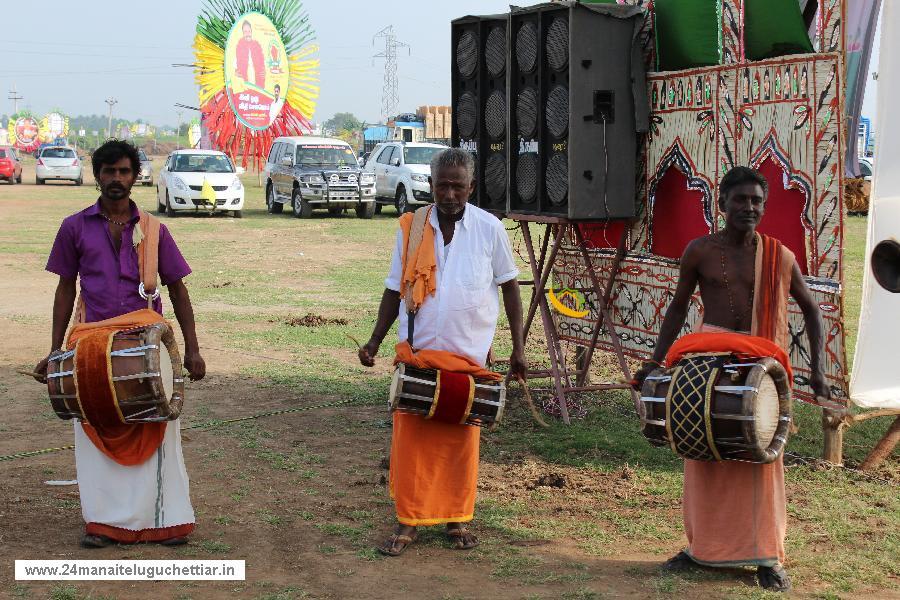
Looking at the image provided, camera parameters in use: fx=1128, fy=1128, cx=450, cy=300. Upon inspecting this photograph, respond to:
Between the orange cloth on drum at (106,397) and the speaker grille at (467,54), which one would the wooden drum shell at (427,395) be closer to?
the orange cloth on drum at (106,397)

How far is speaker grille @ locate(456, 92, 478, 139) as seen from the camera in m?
8.89

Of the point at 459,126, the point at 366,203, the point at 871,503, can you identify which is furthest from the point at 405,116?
the point at 871,503

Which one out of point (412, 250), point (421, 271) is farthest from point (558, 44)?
point (421, 271)

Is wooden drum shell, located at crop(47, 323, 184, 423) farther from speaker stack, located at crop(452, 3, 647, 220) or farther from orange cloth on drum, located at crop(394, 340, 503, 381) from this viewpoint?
speaker stack, located at crop(452, 3, 647, 220)

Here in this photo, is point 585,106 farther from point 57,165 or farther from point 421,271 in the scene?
point 57,165

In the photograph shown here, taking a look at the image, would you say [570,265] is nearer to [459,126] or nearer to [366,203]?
[459,126]

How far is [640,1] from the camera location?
8.12 metres

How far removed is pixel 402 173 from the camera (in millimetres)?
26406

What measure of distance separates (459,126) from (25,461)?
4.26m

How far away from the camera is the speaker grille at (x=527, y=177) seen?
8195 mm

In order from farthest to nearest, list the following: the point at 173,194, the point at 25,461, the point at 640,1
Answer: the point at 173,194 → the point at 640,1 → the point at 25,461

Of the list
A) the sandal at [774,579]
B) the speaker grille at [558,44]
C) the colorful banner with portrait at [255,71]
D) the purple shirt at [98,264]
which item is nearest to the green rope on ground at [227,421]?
the purple shirt at [98,264]

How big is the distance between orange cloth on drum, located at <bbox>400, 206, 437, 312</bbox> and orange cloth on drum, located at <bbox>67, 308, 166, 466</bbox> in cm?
116

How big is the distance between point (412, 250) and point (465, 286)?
1.01ft
